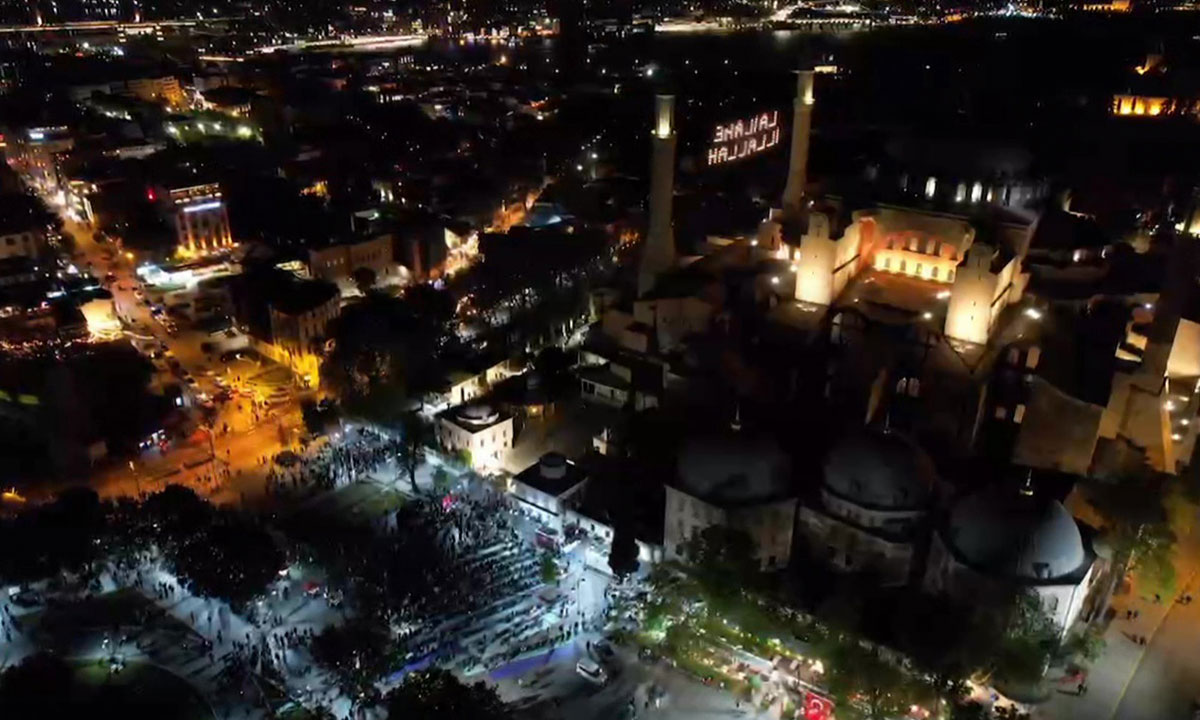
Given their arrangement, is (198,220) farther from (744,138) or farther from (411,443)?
(744,138)

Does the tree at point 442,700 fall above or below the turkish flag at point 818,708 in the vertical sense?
above

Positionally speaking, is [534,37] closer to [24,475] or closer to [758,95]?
[758,95]

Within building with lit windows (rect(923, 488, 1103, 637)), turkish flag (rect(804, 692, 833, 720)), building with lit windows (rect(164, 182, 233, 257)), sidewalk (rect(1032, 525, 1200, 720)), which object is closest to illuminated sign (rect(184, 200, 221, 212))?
building with lit windows (rect(164, 182, 233, 257))

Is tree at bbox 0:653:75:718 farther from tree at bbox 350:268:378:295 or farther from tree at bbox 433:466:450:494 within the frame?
tree at bbox 350:268:378:295

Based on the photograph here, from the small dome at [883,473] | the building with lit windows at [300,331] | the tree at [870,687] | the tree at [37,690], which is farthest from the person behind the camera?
the building with lit windows at [300,331]

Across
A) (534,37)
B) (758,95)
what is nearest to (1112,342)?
(758,95)

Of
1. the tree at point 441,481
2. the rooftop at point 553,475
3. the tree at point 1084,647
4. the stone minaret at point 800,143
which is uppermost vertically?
the stone minaret at point 800,143

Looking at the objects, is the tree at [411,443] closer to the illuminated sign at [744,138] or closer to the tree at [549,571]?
the tree at [549,571]

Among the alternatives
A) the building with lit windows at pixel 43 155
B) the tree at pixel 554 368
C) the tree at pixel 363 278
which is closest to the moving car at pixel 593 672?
the tree at pixel 554 368

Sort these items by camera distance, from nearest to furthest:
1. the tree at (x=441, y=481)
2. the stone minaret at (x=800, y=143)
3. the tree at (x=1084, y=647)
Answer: the tree at (x=1084, y=647) < the tree at (x=441, y=481) < the stone minaret at (x=800, y=143)
